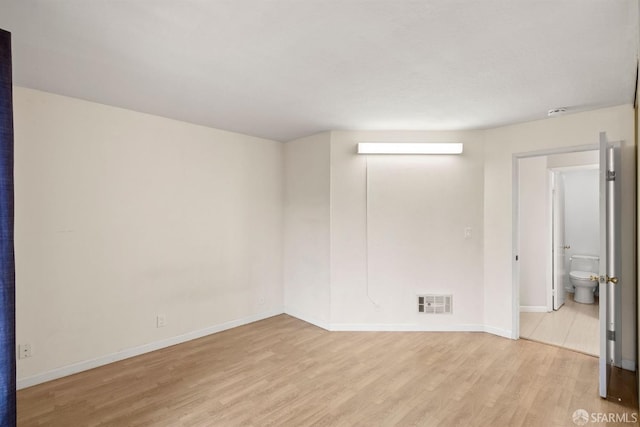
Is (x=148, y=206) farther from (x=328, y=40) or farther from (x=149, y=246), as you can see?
(x=328, y=40)

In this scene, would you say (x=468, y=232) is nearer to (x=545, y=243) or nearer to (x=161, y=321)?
(x=545, y=243)

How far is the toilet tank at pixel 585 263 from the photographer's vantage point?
529cm


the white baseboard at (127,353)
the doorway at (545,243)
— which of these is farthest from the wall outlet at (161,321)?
the doorway at (545,243)

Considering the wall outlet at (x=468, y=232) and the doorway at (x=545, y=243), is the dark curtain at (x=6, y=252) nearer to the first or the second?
the wall outlet at (x=468, y=232)

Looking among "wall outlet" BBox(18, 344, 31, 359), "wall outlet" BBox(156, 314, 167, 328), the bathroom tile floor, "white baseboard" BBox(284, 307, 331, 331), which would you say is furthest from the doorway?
"wall outlet" BBox(18, 344, 31, 359)

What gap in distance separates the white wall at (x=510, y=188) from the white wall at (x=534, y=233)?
1.15 meters

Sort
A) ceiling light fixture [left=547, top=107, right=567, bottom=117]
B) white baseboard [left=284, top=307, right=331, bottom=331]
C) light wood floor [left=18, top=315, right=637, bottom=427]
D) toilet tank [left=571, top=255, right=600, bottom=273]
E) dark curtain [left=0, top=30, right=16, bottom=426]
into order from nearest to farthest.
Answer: dark curtain [left=0, top=30, right=16, bottom=426] < light wood floor [left=18, top=315, right=637, bottom=427] < ceiling light fixture [left=547, top=107, right=567, bottom=117] < white baseboard [left=284, top=307, right=331, bottom=331] < toilet tank [left=571, top=255, right=600, bottom=273]

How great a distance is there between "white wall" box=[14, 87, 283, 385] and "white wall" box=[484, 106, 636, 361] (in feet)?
9.74

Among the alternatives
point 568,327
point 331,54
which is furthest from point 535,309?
point 331,54

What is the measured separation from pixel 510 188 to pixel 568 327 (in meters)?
2.01

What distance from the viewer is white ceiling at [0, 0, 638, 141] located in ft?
5.16

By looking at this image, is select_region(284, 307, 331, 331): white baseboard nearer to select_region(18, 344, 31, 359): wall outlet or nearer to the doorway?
the doorway

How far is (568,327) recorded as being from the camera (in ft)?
13.0

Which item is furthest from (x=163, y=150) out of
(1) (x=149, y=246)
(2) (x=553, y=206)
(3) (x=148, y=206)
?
(2) (x=553, y=206)
